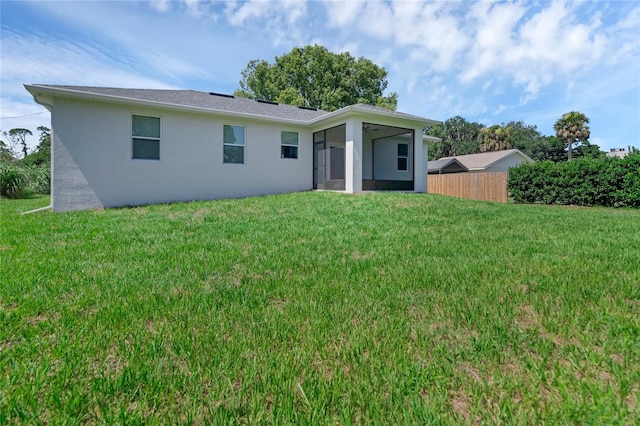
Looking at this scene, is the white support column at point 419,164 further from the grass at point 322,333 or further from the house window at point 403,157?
the grass at point 322,333

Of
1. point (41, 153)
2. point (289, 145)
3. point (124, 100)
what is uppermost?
point (41, 153)

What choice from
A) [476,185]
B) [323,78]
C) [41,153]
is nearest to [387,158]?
[476,185]

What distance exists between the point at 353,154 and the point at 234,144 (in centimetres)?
460

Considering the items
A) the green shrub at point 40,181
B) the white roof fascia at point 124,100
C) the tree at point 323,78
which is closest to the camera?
the white roof fascia at point 124,100

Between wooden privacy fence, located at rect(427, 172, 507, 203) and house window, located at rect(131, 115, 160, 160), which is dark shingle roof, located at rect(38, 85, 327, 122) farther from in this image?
wooden privacy fence, located at rect(427, 172, 507, 203)

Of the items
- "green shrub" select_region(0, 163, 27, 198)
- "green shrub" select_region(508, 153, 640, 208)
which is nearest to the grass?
"green shrub" select_region(508, 153, 640, 208)

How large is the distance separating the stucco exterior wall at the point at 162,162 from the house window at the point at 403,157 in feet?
17.9

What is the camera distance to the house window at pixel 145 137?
33.7ft

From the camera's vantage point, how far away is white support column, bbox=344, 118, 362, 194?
37.3ft

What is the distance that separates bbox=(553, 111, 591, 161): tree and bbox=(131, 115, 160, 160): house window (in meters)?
38.7

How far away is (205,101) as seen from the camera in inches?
478

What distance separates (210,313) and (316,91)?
29.9 m

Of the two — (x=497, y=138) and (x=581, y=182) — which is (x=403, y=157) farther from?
(x=497, y=138)

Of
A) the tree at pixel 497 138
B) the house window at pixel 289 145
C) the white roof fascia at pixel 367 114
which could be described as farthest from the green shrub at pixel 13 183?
the tree at pixel 497 138
